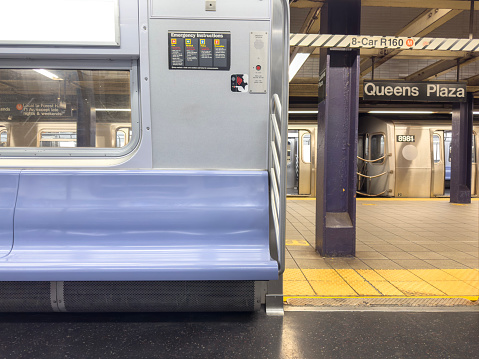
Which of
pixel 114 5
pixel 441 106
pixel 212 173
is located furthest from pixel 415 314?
pixel 441 106

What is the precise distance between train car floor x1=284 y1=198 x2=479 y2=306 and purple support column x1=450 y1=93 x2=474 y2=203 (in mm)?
2828

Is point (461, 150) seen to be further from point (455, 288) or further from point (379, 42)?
point (455, 288)

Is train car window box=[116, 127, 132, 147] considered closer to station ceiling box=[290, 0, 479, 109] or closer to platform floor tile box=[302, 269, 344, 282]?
platform floor tile box=[302, 269, 344, 282]

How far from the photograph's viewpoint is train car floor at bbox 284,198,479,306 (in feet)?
9.01

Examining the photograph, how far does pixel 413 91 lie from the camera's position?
4.75 metres

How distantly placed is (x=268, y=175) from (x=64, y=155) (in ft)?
5.13

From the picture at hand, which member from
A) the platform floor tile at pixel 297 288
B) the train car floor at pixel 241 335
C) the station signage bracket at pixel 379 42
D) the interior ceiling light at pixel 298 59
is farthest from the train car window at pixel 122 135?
the interior ceiling light at pixel 298 59

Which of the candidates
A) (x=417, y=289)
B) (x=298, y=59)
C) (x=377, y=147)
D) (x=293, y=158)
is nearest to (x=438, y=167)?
(x=377, y=147)

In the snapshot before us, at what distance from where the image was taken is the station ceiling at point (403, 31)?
14.6 ft

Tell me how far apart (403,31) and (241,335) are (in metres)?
5.99

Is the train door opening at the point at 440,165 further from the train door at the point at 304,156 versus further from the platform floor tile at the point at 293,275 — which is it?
the platform floor tile at the point at 293,275

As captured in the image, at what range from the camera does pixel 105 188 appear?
2.44 m

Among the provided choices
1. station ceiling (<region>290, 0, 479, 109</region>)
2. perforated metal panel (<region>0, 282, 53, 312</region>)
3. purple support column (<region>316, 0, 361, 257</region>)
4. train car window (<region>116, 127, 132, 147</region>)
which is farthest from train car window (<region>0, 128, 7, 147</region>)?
station ceiling (<region>290, 0, 479, 109</region>)

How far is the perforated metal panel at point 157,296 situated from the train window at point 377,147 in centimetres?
856
